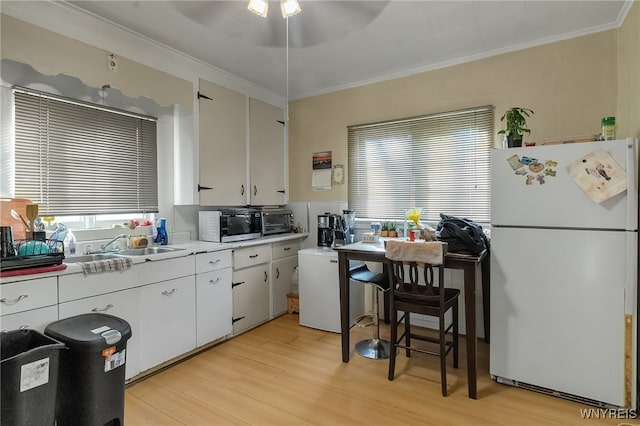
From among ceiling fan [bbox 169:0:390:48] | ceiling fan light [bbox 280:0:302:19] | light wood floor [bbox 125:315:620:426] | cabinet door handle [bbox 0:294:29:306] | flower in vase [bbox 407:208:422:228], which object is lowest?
light wood floor [bbox 125:315:620:426]

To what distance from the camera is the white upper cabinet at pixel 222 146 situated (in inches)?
127

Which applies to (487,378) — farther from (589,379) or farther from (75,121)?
(75,121)

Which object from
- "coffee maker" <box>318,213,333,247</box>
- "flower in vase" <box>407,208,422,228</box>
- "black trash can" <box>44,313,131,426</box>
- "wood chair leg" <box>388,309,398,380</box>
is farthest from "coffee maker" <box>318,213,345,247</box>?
"black trash can" <box>44,313,131,426</box>

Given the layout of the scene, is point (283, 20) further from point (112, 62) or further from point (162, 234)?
point (162, 234)

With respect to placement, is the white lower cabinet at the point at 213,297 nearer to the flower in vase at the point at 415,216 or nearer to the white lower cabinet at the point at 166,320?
the white lower cabinet at the point at 166,320

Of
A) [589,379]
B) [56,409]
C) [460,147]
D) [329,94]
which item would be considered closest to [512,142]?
[460,147]

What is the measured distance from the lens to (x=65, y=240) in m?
2.40

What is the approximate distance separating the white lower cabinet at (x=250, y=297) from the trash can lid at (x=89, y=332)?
1394 millimetres

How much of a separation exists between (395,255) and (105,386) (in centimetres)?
178

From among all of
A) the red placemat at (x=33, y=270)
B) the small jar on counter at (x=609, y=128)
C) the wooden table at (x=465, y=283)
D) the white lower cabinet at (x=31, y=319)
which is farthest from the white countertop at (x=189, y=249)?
the small jar on counter at (x=609, y=128)

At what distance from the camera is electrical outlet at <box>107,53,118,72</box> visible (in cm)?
247

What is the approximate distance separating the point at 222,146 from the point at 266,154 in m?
0.67

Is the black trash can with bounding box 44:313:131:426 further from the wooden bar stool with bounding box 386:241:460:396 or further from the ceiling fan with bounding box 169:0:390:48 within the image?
the ceiling fan with bounding box 169:0:390:48

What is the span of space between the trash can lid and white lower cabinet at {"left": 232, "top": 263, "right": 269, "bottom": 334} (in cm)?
139
